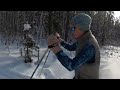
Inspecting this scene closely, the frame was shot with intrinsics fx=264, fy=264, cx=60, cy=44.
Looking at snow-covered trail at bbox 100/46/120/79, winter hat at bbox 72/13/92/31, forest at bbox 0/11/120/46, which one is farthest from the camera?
forest at bbox 0/11/120/46

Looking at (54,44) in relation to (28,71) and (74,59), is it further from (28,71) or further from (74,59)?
(28,71)

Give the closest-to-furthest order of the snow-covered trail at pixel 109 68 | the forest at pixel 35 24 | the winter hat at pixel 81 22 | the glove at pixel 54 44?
1. the glove at pixel 54 44
2. the winter hat at pixel 81 22
3. the snow-covered trail at pixel 109 68
4. the forest at pixel 35 24

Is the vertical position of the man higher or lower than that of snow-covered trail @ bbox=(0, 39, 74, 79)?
higher

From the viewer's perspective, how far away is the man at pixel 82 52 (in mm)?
1943

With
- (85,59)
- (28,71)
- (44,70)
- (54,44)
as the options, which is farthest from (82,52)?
(28,71)

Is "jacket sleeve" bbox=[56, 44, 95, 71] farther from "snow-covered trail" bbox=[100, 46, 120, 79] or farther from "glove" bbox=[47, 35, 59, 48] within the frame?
"snow-covered trail" bbox=[100, 46, 120, 79]

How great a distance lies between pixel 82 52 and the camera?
1.98 metres

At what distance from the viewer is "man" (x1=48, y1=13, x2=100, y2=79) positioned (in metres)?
1.94

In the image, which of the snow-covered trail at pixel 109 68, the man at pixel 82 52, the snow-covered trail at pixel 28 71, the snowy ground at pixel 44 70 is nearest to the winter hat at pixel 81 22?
the man at pixel 82 52

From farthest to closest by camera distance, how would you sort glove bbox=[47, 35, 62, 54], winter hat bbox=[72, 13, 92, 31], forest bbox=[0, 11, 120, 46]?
forest bbox=[0, 11, 120, 46] < winter hat bbox=[72, 13, 92, 31] < glove bbox=[47, 35, 62, 54]

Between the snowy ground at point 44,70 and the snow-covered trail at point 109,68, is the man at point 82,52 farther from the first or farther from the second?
the snow-covered trail at point 109,68

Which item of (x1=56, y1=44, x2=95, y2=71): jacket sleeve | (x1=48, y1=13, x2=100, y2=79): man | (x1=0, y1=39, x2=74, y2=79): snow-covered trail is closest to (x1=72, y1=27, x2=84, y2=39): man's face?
(x1=48, y1=13, x2=100, y2=79): man
